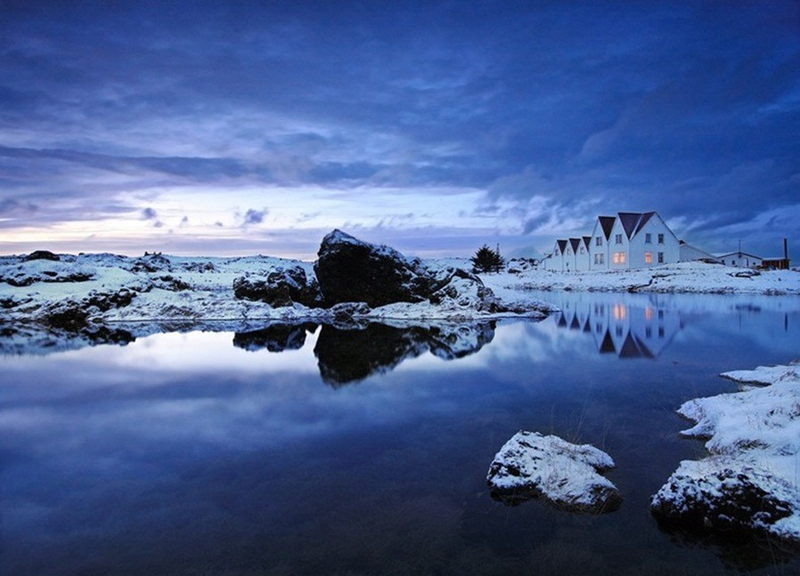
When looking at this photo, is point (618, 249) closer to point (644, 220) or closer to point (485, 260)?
point (644, 220)

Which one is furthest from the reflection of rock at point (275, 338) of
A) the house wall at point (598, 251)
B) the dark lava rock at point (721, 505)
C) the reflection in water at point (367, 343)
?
the house wall at point (598, 251)

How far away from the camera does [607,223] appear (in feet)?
232

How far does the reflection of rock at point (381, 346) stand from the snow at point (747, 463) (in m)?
7.56

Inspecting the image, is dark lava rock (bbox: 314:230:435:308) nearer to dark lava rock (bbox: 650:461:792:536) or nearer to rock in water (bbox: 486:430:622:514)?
rock in water (bbox: 486:430:622:514)

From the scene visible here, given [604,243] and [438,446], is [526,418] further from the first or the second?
[604,243]

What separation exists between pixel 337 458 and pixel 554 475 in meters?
3.01

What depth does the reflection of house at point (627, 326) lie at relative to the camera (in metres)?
16.5

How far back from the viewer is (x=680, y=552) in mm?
4906

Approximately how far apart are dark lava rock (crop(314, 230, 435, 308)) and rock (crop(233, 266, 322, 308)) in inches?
54.6

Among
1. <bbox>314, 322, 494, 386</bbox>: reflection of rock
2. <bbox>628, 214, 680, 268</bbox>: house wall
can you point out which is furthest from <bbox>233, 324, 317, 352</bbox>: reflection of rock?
<bbox>628, 214, 680, 268</bbox>: house wall

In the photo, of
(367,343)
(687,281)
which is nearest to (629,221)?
(687,281)

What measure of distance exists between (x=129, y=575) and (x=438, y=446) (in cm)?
437

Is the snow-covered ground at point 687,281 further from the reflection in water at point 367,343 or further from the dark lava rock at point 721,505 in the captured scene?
the dark lava rock at point 721,505

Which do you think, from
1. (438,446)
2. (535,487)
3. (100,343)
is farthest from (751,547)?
(100,343)
